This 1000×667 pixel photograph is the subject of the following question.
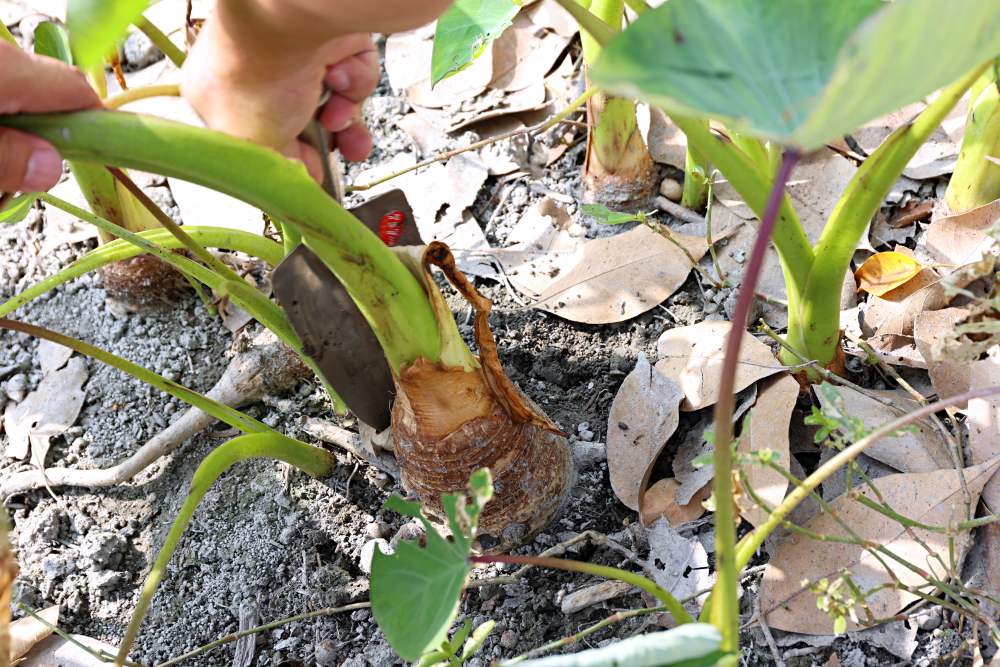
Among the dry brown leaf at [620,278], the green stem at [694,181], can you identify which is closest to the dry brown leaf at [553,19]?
the green stem at [694,181]

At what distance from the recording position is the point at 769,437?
3.21ft

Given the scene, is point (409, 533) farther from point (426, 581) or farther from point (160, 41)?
point (160, 41)

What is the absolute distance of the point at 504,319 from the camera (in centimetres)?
126

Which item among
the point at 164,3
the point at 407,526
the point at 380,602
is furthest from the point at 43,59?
the point at 164,3

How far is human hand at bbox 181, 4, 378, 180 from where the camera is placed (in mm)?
798

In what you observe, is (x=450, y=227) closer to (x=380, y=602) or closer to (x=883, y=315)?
(x=883, y=315)

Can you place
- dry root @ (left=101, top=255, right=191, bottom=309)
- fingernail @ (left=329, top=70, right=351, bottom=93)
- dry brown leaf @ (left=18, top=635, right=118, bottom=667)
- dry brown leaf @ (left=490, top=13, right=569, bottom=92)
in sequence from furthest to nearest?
dry brown leaf @ (left=490, top=13, right=569, bottom=92) < dry root @ (left=101, top=255, right=191, bottom=309) < dry brown leaf @ (left=18, top=635, right=118, bottom=667) < fingernail @ (left=329, top=70, right=351, bottom=93)

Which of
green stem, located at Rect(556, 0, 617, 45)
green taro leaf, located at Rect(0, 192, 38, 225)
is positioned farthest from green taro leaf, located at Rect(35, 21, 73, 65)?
green stem, located at Rect(556, 0, 617, 45)

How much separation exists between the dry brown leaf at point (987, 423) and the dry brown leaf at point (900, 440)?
33 millimetres

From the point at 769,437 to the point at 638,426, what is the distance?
162 millimetres

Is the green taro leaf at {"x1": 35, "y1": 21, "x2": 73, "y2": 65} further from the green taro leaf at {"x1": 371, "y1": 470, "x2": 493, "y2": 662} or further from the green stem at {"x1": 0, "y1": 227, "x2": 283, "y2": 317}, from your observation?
the green taro leaf at {"x1": 371, "y1": 470, "x2": 493, "y2": 662}

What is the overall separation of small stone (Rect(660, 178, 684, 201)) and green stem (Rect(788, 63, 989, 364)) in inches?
15.7

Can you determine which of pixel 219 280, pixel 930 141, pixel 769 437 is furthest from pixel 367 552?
pixel 930 141

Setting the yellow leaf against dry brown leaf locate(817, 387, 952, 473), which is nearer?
dry brown leaf locate(817, 387, 952, 473)
